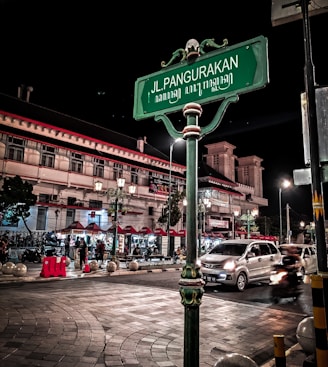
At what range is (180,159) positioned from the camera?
5053cm

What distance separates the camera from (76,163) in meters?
29.9

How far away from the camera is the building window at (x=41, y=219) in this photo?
2677 centimetres

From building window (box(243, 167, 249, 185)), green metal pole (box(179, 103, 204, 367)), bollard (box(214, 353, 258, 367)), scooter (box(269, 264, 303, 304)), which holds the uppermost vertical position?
building window (box(243, 167, 249, 185))

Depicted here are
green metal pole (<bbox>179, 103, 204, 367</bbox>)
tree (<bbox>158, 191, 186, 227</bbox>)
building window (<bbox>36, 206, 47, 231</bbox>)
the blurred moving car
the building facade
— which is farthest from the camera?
tree (<bbox>158, 191, 186, 227</bbox>)

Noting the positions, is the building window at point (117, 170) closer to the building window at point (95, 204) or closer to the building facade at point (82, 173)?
the building facade at point (82, 173)

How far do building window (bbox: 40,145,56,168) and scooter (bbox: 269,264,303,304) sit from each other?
21.3 metres

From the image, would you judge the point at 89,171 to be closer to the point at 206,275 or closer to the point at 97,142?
the point at 97,142

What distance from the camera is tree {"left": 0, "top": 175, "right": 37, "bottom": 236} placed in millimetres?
21484

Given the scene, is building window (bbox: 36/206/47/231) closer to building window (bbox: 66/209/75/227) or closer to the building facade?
the building facade


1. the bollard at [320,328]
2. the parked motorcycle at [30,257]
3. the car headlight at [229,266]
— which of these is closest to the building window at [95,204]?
the parked motorcycle at [30,257]

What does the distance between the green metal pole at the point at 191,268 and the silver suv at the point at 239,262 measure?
8766 millimetres

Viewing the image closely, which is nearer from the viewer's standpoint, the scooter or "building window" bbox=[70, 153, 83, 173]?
the scooter

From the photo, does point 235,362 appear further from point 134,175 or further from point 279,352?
point 134,175

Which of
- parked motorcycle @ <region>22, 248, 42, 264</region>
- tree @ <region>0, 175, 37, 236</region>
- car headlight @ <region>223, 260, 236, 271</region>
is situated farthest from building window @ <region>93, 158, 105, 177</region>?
car headlight @ <region>223, 260, 236, 271</region>
